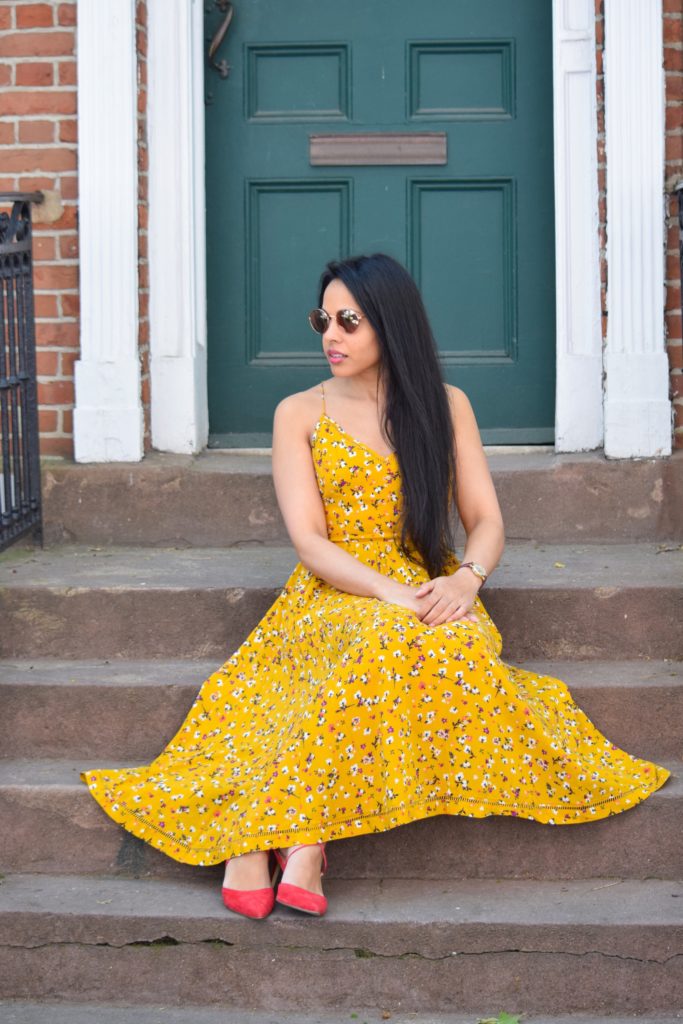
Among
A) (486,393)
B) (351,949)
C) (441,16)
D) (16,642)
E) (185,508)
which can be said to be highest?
(441,16)

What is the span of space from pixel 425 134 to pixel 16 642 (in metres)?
2.39

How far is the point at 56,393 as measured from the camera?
4715mm

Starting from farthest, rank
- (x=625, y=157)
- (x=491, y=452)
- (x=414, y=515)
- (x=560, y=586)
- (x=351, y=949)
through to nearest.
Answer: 1. (x=491, y=452)
2. (x=625, y=157)
3. (x=560, y=586)
4. (x=414, y=515)
5. (x=351, y=949)

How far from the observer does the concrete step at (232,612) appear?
12.5ft

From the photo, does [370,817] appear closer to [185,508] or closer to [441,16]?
[185,508]

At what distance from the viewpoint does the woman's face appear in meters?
3.44

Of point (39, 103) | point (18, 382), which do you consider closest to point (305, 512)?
point (18, 382)

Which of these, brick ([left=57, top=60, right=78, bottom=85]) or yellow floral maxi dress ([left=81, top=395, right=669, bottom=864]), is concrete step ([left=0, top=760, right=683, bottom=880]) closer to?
yellow floral maxi dress ([left=81, top=395, right=669, bottom=864])

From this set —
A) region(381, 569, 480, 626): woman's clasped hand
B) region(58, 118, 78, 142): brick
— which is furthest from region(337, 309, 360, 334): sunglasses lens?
region(58, 118, 78, 142): brick

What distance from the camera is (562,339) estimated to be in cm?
474

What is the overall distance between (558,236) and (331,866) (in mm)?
2469

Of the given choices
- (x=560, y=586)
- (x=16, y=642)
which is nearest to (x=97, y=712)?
(x=16, y=642)

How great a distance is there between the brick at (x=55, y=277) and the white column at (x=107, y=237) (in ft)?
0.26

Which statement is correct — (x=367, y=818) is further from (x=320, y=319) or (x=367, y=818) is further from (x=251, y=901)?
(x=320, y=319)
